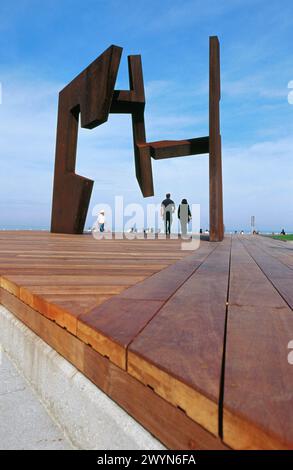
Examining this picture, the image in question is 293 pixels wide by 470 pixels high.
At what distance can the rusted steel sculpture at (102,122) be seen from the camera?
7367 millimetres

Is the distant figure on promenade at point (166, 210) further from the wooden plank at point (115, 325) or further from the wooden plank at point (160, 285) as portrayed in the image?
the wooden plank at point (115, 325)

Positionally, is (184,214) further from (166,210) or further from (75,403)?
(75,403)

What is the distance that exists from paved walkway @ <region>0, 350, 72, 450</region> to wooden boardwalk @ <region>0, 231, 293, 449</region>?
0.25 meters

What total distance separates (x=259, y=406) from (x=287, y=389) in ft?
0.38

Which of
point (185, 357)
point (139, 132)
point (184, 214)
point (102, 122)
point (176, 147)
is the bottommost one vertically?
point (185, 357)

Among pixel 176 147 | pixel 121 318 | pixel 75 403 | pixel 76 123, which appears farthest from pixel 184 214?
pixel 75 403

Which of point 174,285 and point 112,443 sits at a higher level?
point 174,285

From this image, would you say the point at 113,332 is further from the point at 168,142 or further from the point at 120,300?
the point at 168,142

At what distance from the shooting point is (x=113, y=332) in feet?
3.76

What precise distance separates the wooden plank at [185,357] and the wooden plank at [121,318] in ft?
0.13

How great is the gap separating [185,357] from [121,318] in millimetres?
393

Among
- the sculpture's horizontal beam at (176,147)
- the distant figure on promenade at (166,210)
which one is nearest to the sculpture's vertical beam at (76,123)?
the sculpture's horizontal beam at (176,147)

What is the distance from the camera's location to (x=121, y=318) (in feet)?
4.35
